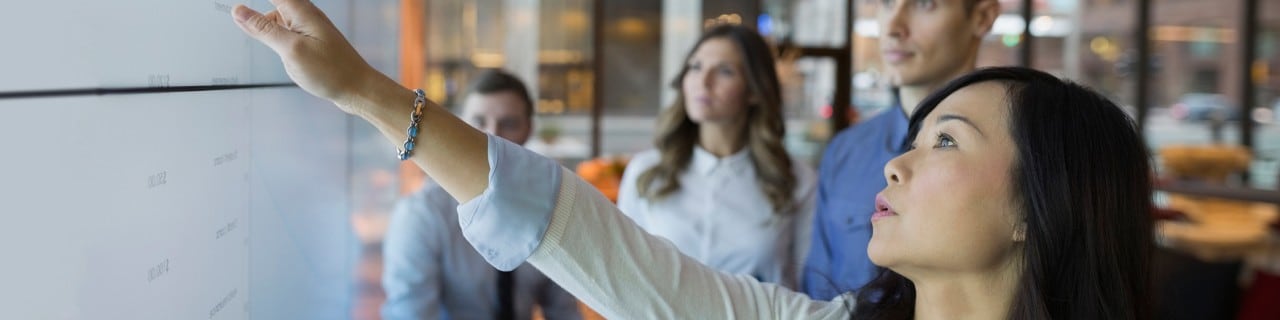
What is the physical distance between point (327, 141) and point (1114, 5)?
9125 millimetres

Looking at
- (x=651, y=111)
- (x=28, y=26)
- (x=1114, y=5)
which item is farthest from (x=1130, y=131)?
(x=1114, y=5)

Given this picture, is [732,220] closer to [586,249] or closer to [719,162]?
[719,162]

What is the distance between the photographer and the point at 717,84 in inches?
85.9

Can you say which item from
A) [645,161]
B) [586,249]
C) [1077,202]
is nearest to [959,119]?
[1077,202]

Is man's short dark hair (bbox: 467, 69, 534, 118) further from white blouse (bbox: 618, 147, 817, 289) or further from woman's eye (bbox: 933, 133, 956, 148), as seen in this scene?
woman's eye (bbox: 933, 133, 956, 148)

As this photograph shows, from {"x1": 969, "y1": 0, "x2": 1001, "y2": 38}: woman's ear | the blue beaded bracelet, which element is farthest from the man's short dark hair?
the blue beaded bracelet

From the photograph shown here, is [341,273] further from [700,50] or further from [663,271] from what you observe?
[700,50]

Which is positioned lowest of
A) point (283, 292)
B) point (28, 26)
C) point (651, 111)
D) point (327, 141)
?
point (651, 111)

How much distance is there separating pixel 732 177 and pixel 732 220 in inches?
4.3

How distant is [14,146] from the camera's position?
49 centimetres

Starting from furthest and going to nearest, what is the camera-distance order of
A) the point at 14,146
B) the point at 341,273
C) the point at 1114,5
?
the point at 1114,5 → the point at 341,273 → the point at 14,146

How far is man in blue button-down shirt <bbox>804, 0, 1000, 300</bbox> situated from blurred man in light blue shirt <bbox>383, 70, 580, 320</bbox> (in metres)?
0.52

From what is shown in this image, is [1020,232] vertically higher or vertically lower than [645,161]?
higher

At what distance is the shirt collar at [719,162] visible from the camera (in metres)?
2.21
